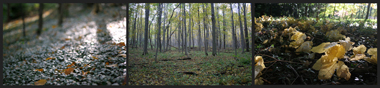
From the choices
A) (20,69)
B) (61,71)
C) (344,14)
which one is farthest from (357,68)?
(20,69)

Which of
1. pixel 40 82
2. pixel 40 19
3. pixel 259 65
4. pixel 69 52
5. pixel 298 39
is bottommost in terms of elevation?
pixel 40 82

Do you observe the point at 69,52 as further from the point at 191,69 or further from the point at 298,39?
the point at 298,39

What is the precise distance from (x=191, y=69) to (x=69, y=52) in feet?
8.46

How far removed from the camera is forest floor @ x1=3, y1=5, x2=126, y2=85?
2764 millimetres

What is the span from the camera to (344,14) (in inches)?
95.8

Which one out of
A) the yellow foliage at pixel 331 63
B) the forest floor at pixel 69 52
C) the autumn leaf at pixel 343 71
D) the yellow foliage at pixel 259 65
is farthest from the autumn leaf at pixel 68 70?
the autumn leaf at pixel 343 71

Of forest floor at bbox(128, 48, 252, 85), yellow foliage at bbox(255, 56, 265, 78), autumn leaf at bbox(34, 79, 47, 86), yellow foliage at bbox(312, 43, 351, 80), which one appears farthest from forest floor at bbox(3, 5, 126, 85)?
yellow foliage at bbox(312, 43, 351, 80)

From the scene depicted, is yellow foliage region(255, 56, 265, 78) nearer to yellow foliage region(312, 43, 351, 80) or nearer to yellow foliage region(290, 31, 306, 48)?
yellow foliage region(290, 31, 306, 48)

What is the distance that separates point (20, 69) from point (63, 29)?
139 centimetres

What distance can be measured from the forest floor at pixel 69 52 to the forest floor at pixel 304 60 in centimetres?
203

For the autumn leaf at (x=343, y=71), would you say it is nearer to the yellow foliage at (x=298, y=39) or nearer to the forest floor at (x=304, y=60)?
the forest floor at (x=304, y=60)

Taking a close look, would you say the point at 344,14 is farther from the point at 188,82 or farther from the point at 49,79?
the point at 49,79

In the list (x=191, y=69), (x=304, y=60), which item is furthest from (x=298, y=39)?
(x=191, y=69)

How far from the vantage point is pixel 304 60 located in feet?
7.41
